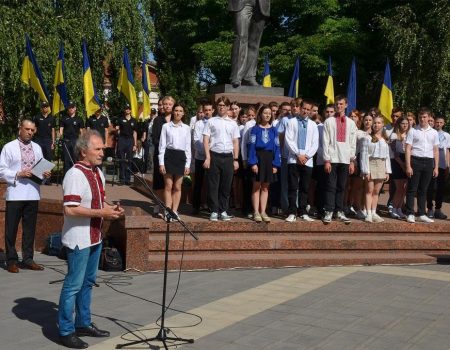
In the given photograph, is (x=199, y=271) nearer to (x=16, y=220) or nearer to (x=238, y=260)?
(x=238, y=260)

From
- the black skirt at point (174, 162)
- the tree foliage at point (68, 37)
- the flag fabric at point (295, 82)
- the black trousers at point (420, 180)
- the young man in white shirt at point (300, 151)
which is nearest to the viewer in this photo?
the black skirt at point (174, 162)

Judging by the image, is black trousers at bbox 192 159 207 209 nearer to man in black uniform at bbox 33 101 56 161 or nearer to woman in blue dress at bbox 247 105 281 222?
woman in blue dress at bbox 247 105 281 222

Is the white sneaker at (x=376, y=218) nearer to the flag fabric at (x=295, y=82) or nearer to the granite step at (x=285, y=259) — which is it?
the granite step at (x=285, y=259)

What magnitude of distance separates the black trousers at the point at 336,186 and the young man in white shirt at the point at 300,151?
1.06 ft

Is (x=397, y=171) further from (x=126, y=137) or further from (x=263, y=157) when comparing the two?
(x=126, y=137)

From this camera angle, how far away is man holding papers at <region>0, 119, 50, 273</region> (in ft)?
28.3

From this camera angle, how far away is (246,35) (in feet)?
44.1

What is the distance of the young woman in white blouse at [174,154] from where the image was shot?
9578 mm

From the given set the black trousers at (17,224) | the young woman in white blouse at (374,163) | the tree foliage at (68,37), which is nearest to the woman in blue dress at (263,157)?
the young woman in white blouse at (374,163)

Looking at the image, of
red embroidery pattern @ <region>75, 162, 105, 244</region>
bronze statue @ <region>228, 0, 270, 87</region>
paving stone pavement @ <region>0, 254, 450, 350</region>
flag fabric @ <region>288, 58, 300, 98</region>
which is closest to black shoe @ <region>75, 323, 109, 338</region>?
paving stone pavement @ <region>0, 254, 450, 350</region>

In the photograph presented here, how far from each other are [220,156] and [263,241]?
1436mm

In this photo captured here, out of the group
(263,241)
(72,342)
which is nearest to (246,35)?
(263,241)

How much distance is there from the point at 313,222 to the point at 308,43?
64.4 ft

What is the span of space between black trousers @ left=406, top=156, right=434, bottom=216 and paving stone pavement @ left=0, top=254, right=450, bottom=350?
1.85 metres
